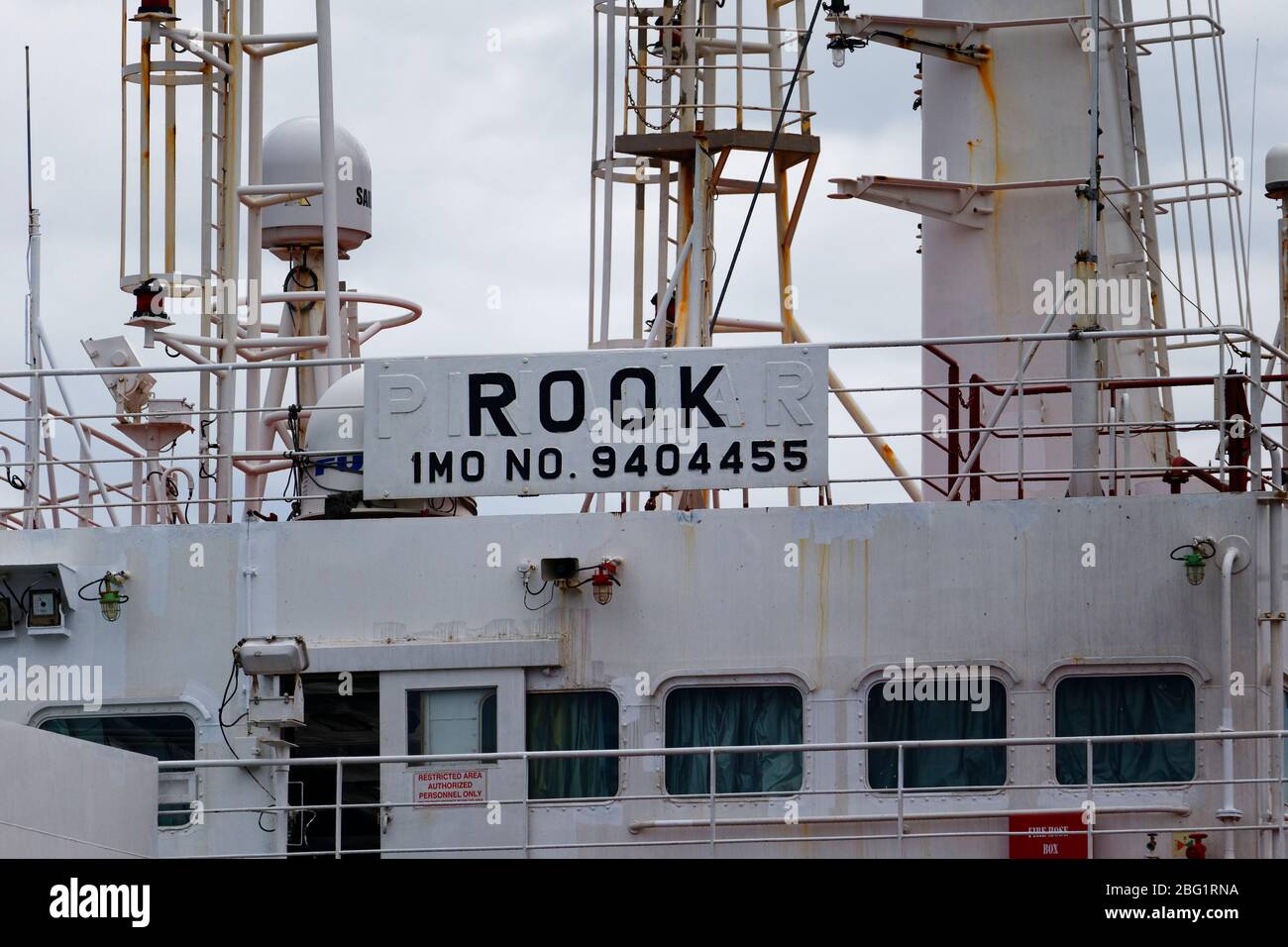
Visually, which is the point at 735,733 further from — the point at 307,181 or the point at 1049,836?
the point at 307,181

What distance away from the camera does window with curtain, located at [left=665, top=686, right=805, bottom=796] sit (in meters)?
16.1

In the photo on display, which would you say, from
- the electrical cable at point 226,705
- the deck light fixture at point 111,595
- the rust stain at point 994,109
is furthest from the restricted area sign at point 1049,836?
the rust stain at point 994,109

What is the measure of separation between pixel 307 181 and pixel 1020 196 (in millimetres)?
7054

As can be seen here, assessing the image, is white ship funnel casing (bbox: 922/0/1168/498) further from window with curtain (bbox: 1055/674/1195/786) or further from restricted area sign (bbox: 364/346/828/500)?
window with curtain (bbox: 1055/674/1195/786)

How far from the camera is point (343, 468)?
17.4 meters

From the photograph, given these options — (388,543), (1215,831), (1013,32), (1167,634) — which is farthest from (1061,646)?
(1013,32)

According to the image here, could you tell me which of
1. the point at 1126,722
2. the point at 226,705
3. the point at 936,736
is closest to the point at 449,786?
the point at 226,705

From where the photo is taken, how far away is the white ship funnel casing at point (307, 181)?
2228 cm

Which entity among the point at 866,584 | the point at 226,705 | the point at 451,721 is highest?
the point at 866,584

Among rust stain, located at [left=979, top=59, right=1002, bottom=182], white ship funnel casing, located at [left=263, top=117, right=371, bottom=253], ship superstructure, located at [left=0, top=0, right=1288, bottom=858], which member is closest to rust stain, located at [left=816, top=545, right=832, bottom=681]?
ship superstructure, located at [left=0, top=0, right=1288, bottom=858]

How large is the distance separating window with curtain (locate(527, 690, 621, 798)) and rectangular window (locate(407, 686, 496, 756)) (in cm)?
33

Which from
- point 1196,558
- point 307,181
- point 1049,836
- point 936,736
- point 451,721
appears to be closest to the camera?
point 1049,836

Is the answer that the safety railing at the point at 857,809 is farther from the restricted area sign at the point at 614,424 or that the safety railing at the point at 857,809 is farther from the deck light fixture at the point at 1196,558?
the restricted area sign at the point at 614,424
